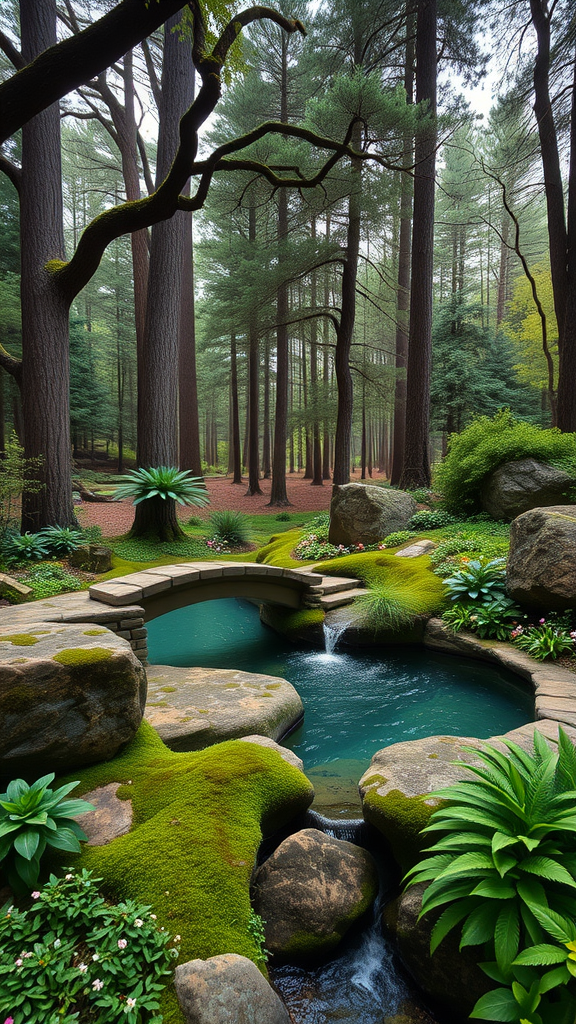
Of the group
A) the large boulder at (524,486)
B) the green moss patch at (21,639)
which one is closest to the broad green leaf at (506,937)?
the green moss patch at (21,639)

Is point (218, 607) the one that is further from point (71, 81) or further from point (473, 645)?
point (71, 81)

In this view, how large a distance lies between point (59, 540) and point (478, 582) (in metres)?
6.25

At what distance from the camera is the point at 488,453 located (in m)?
8.27

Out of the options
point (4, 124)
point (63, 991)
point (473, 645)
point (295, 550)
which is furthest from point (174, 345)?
point (63, 991)

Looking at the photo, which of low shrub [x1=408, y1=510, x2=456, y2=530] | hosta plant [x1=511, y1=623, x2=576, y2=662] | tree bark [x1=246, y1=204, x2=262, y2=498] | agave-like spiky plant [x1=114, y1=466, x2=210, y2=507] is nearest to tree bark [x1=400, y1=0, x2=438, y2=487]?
low shrub [x1=408, y1=510, x2=456, y2=530]

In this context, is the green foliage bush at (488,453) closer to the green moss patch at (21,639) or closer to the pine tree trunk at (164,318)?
the pine tree trunk at (164,318)

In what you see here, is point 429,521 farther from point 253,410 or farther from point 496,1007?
point 253,410

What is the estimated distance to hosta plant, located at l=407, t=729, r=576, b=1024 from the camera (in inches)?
62.8

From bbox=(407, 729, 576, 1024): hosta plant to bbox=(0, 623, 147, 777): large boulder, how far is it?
5.73 ft

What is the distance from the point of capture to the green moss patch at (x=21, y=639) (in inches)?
117

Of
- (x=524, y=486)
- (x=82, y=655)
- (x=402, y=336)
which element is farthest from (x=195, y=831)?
(x=402, y=336)

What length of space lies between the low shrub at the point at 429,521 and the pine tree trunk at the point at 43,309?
20.5 feet

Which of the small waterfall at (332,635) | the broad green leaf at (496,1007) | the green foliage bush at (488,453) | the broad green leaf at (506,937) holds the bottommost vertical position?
the small waterfall at (332,635)

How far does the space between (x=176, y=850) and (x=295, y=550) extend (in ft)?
24.6
